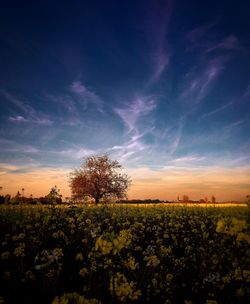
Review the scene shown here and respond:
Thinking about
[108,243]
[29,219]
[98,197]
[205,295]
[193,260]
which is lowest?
[205,295]

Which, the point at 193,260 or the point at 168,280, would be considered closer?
the point at 168,280

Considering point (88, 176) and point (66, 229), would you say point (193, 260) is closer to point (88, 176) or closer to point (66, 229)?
point (66, 229)

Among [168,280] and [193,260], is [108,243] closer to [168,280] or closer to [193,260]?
[168,280]

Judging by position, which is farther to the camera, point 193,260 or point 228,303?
point 193,260

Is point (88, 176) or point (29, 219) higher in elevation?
point (88, 176)

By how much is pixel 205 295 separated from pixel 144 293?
1628mm

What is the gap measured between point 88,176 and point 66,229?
32926 millimetres

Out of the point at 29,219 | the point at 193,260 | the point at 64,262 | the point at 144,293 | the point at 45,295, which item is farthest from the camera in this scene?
the point at 29,219

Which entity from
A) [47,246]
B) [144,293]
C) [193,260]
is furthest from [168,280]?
[47,246]

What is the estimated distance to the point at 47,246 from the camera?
9.60 metres

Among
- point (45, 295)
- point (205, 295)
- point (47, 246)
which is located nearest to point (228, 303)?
point (205, 295)

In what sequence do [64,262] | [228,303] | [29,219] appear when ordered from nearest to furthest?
[228,303], [64,262], [29,219]

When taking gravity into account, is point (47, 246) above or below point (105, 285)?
above

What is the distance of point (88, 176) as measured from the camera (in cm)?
4484
